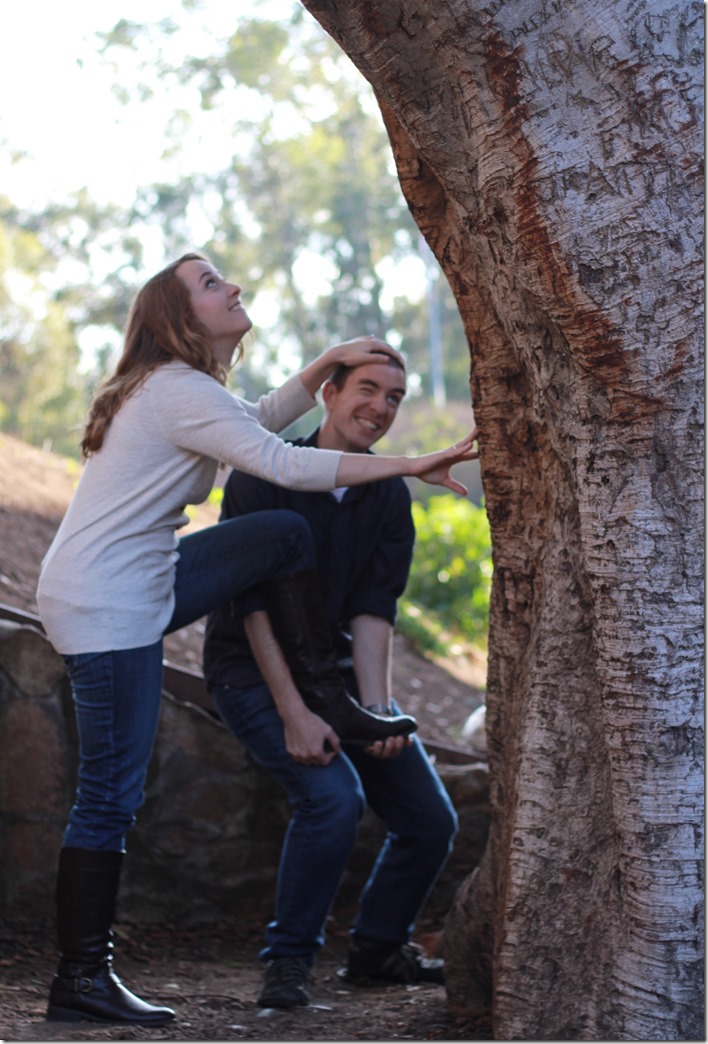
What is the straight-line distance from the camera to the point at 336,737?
3.83 metres

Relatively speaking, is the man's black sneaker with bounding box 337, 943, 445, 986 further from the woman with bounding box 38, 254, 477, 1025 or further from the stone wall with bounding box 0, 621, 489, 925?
the woman with bounding box 38, 254, 477, 1025

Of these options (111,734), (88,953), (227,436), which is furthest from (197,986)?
(227,436)

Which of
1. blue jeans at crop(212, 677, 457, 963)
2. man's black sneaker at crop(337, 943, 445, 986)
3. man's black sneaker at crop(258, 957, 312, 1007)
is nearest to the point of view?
man's black sneaker at crop(258, 957, 312, 1007)

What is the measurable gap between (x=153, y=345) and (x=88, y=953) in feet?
5.86

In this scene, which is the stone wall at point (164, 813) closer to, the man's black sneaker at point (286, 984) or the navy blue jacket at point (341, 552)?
the navy blue jacket at point (341, 552)

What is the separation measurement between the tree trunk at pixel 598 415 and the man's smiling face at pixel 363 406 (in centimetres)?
96

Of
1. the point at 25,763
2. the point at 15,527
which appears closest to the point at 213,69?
the point at 15,527

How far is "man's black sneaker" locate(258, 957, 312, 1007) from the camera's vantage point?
370cm

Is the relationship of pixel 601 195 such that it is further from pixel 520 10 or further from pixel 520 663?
pixel 520 663

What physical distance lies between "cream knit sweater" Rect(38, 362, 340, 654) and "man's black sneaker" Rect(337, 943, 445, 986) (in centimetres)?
149

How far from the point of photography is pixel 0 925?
14.6 ft

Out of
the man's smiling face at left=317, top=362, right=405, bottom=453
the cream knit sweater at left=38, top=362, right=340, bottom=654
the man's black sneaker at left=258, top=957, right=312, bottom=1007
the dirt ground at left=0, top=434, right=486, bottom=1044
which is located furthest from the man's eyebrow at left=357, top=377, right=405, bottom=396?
the dirt ground at left=0, top=434, right=486, bottom=1044

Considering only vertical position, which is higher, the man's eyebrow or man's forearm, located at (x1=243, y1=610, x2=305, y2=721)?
the man's eyebrow

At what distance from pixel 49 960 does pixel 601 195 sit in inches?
126
